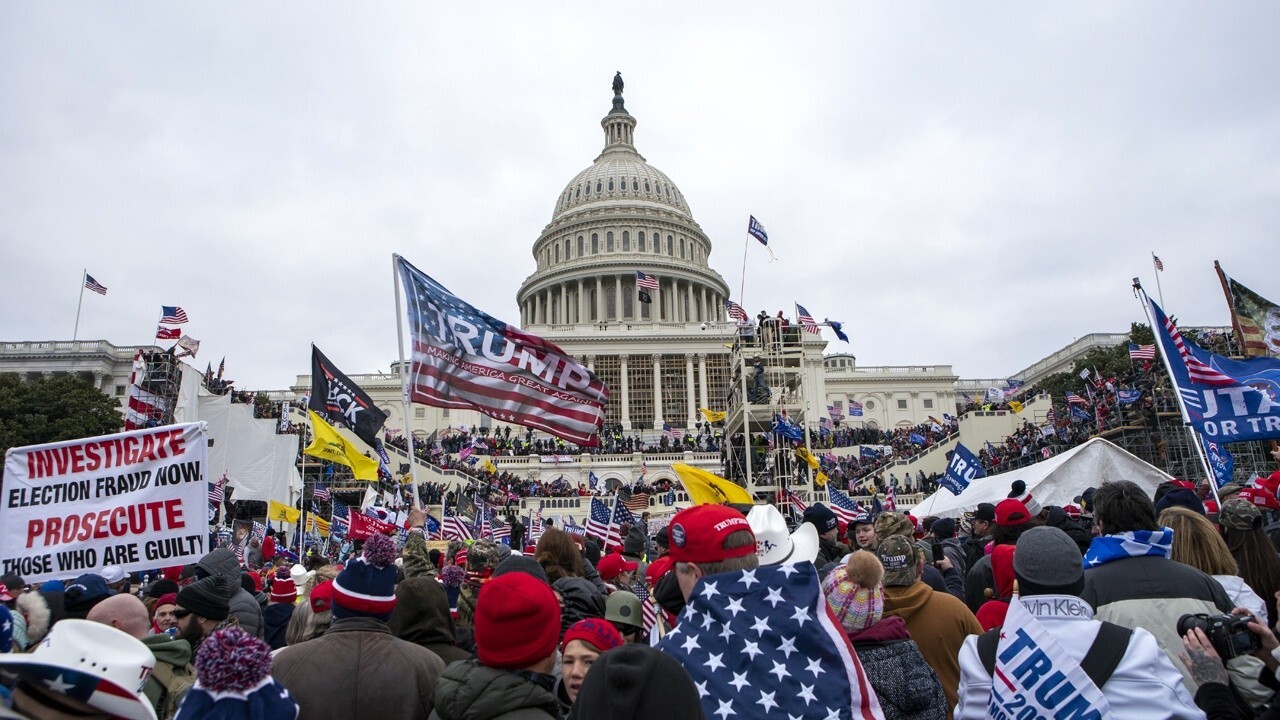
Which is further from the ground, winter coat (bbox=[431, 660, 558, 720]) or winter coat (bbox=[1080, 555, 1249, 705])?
winter coat (bbox=[1080, 555, 1249, 705])

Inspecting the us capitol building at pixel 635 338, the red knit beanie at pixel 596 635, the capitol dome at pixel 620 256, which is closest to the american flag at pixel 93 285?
the us capitol building at pixel 635 338

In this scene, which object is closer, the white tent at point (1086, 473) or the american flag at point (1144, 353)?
the white tent at point (1086, 473)

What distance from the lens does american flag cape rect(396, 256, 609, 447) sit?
39.1 ft

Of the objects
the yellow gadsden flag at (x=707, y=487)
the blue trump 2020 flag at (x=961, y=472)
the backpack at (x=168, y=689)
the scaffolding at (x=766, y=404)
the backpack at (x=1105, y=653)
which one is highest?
the scaffolding at (x=766, y=404)

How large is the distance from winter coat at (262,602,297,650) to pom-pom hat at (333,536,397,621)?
3099 millimetres

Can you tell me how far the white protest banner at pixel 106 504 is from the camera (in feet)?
23.8

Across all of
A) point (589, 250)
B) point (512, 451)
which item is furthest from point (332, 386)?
point (589, 250)

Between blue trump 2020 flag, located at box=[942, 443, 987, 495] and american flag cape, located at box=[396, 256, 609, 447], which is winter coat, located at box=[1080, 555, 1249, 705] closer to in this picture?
american flag cape, located at box=[396, 256, 609, 447]

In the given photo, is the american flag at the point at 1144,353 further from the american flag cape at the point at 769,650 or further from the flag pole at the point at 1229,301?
the american flag cape at the point at 769,650

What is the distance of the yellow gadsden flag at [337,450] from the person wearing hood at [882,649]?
1227 centimetres

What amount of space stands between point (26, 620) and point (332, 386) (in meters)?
10.0

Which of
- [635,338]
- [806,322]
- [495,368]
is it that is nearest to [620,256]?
[635,338]

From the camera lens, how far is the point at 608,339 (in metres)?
75.2

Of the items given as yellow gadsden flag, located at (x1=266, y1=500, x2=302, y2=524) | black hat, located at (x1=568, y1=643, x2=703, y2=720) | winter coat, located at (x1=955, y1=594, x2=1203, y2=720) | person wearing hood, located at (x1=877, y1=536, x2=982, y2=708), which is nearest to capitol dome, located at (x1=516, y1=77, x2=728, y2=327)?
yellow gadsden flag, located at (x1=266, y1=500, x2=302, y2=524)
